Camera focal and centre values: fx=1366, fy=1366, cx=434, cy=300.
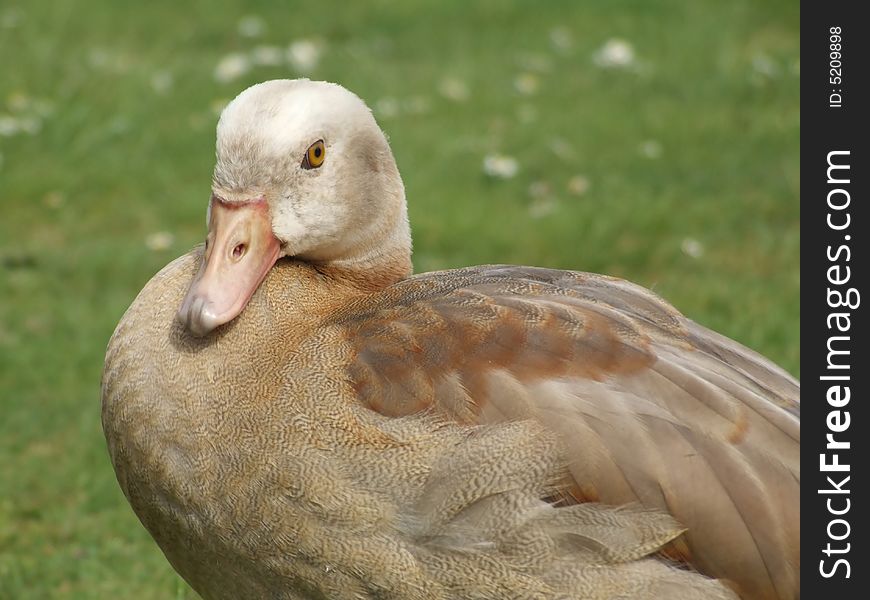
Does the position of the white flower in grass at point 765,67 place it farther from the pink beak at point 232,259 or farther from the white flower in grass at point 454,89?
the pink beak at point 232,259

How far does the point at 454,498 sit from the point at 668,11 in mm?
6993

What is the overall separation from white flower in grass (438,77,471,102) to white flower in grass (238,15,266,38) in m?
1.51

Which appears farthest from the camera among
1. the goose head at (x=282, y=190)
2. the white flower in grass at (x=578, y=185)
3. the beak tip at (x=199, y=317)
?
the white flower in grass at (x=578, y=185)

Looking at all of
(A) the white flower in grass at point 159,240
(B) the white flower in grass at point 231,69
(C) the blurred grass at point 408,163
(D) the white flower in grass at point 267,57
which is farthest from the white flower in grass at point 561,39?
(A) the white flower in grass at point 159,240

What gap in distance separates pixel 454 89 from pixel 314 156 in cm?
480

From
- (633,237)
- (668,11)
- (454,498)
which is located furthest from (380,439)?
(668,11)

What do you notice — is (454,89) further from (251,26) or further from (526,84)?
(251,26)

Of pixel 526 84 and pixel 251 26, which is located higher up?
pixel 251 26

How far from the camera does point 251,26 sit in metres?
9.19

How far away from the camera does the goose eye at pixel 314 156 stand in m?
3.49

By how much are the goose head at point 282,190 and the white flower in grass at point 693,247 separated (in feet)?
9.34

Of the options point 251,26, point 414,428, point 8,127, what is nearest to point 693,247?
point 414,428

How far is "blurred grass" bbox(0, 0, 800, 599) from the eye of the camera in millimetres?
5230

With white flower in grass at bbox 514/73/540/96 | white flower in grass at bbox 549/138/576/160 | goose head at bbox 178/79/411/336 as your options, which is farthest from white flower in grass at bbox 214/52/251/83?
goose head at bbox 178/79/411/336
